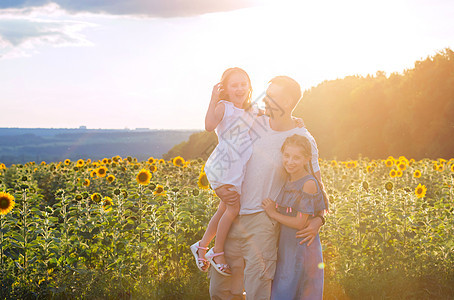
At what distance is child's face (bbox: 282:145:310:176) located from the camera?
3.15 meters

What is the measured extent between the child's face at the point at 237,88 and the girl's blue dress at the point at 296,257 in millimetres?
789

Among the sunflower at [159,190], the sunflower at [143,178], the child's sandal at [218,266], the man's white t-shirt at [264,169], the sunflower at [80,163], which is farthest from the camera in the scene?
the sunflower at [80,163]

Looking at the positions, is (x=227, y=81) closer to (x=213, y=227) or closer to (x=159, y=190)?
(x=213, y=227)

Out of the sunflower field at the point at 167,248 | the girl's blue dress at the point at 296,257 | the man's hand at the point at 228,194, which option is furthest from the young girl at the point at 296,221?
the sunflower field at the point at 167,248

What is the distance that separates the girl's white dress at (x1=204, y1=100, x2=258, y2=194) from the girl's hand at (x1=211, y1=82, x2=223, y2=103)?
0.27 feet

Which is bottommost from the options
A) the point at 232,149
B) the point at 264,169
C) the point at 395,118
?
the point at 264,169

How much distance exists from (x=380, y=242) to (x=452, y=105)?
57.0 feet

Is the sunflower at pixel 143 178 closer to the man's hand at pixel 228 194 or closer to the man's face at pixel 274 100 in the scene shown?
the man's hand at pixel 228 194

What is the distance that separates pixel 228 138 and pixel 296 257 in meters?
1.04

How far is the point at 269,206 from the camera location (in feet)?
10.6

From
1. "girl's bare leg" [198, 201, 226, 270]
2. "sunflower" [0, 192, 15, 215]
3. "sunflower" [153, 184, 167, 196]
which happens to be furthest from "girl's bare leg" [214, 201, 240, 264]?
"sunflower" [153, 184, 167, 196]

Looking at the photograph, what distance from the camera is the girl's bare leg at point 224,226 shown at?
3.38 meters

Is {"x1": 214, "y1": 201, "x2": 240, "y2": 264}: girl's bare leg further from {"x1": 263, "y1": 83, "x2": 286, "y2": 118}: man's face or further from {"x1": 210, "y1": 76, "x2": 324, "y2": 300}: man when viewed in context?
{"x1": 263, "y1": 83, "x2": 286, "y2": 118}: man's face

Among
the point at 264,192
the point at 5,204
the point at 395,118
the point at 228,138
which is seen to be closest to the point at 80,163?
the point at 5,204
